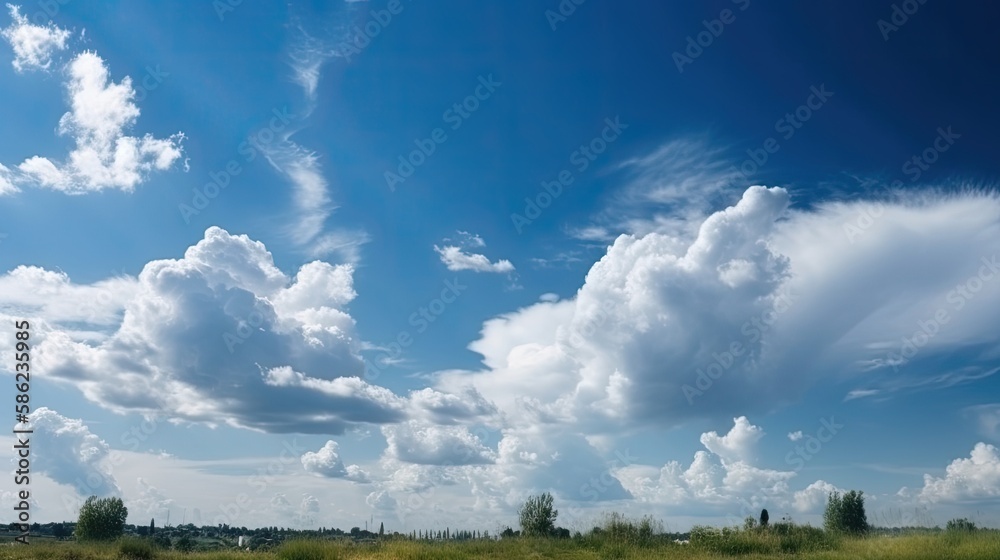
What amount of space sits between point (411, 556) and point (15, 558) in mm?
12430

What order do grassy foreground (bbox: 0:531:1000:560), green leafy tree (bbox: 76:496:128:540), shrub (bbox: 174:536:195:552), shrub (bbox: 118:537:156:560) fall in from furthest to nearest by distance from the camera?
green leafy tree (bbox: 76:496:128:540) → shrub (bbox: 174:536:195:552) → shrub (bbox: 118:537:156:560) → grassy foreground (bbox: 0:531:1000:560)

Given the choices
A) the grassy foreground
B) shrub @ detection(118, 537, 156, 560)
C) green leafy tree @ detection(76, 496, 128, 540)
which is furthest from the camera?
green leafy tree @ detection(76, 496, 128, 540)

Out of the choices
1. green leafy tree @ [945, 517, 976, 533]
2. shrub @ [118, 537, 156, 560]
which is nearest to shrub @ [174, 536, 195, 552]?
shrub @ [118, 537, 156, 560]

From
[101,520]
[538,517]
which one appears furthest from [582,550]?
[101,520]

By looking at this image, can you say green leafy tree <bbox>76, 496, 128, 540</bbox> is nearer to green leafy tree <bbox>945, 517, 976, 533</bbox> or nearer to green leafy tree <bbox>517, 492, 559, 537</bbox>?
green leafy tree <bbox>517, 492, 559, 537</bbox>

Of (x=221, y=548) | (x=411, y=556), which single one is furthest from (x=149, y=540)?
(x=411, y=556)

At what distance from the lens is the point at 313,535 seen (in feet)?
85.8

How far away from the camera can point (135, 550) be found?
24.1 m

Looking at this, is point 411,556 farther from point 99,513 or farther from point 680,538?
point 99,513

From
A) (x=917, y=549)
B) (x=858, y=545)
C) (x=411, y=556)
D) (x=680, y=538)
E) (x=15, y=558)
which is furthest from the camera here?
(x=680, y=538)

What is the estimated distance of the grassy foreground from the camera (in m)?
23.4

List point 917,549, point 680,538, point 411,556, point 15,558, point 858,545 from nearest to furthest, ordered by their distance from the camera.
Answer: point 15,558 < point 411,556 < point 917,549 < point 858,545 < point 680,538

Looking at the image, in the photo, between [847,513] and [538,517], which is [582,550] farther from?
[847,513]

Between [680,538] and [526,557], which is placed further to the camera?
[680,538]
